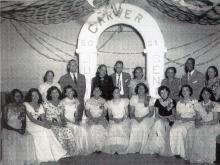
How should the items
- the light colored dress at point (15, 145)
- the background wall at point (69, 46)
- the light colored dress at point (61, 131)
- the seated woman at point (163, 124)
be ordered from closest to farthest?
the light colored dress at point (15, 145) < the light colored dress at point (61, 131) < the seated woman at point (163, 124) < the background wall at point (69, 46)

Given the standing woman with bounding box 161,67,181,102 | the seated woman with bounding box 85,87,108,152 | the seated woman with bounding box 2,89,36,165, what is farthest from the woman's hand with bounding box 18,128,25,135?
the standing woman with bounding box 161,67,181,102

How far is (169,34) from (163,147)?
2.13 meters

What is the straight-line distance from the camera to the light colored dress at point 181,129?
439cm

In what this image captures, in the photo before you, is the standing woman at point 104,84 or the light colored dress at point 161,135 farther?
the standing woman at point 104,84

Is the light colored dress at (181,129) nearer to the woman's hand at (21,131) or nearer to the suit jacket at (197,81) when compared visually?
the suit jacket at (197,81)

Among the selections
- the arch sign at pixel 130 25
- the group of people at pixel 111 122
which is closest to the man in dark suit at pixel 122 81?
the group of people at pixel 111 122

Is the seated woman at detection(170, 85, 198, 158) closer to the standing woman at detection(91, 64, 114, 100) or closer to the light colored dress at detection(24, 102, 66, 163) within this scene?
the standing woman at detection(91, 64, 114, 100)

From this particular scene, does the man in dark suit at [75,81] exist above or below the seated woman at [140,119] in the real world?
above

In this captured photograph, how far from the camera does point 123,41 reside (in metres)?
5.86

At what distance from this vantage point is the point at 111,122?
4652 mm

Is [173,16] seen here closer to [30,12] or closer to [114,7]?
[114,7]

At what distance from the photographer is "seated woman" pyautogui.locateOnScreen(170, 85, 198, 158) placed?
4.39 meters

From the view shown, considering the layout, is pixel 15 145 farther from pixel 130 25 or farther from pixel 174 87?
pixel 130 25

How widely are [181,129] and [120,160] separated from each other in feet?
2.80
